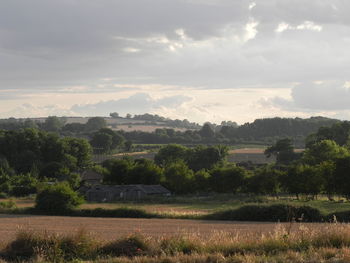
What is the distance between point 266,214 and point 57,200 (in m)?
27.2

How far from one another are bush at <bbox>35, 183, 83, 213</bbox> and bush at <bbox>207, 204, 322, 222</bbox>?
19530mm

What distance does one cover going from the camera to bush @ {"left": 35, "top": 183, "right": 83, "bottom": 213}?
6328cm

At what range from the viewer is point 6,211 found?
214ft

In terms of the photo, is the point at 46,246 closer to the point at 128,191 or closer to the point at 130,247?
the point at 130,247

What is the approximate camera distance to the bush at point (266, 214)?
47250mm

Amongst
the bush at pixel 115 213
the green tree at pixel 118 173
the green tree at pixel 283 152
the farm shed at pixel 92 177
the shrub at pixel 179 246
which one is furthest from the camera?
the green tree at pixel 283 152

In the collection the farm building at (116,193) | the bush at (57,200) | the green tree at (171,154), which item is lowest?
the farm building at (116,193)

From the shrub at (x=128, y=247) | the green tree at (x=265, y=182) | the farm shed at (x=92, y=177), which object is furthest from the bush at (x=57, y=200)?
the farm shed at (x=92, y=177)

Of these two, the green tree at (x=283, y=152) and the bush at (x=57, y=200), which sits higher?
the green tree at (x=283, y=152)

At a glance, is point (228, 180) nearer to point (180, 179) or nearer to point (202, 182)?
point (202, 182)

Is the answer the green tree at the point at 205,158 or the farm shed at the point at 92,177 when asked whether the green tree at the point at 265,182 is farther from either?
the green tree at the point at 205,158

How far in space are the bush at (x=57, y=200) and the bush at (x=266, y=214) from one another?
19.5 meters

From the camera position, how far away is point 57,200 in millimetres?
63906

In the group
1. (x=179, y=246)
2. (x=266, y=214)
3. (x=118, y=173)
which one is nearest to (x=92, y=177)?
(x=118, y=173)
